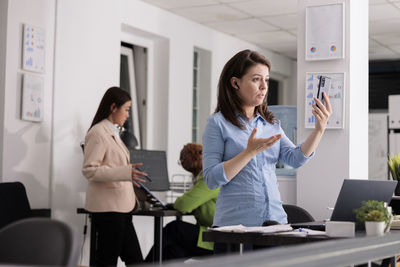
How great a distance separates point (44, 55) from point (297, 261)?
417 cm

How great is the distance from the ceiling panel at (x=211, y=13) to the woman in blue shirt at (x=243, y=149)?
4.32 m

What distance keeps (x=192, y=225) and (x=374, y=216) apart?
2.43 meters

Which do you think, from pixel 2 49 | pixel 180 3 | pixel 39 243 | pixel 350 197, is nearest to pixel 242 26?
pixel 180 3

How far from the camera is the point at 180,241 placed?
4.55 meters

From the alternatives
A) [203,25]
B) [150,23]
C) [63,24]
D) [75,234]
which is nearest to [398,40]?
[203,25]

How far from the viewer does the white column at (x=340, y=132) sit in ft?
14.4

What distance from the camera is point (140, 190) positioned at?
4.83 metres

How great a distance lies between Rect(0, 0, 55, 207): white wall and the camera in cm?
481

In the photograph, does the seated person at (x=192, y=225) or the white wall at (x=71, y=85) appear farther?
the white wall at (x=71, y=85)

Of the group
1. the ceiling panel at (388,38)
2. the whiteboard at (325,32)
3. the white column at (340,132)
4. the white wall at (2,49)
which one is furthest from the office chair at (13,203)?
the ceiling panel at (388,38)

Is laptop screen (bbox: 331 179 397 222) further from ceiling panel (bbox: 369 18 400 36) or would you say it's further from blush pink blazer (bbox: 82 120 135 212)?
ceiling panel (bbox: 369 18 400 36)

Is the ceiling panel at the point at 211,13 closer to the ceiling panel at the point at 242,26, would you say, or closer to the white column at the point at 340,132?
the ceiling panel at the point at 242,26

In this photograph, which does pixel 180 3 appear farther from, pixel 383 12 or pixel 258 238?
pixel 258 238

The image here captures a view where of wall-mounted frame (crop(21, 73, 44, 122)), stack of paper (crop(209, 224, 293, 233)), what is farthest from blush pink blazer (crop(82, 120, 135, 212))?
stack of paper (crop(209, 224, 293, 233))
